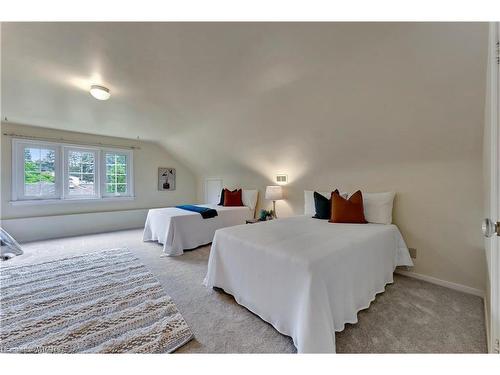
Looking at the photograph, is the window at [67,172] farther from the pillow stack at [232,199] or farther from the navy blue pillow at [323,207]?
the navy blue pillow at [323,207]

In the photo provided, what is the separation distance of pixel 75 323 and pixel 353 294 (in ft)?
7.03

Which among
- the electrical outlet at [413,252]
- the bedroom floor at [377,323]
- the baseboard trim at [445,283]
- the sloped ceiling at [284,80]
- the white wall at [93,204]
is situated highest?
the sloped ceiling at [284,80]

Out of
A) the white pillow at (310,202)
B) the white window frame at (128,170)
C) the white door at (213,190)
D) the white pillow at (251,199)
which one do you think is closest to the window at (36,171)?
the white window frame at (128,170)

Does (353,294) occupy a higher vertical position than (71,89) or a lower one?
lower

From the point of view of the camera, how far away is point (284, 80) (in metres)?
2.12

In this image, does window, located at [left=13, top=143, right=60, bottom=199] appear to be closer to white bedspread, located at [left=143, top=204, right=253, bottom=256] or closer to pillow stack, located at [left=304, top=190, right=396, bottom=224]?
white bedspread, located at [left=143, top=204, right=253, bottom=256]

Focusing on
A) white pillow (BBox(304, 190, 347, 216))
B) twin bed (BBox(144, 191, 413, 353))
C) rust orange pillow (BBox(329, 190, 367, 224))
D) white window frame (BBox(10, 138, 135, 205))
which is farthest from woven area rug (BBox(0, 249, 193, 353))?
white pillow (BBox(304, 190, 347, 216))

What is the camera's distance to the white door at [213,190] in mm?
Result: 5324

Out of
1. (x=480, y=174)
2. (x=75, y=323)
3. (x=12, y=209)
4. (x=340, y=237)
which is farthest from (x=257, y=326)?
(x=12, y=209)

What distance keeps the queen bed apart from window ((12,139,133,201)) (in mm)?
1765

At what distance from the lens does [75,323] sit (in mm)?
1615

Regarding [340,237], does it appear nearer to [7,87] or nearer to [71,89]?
[71,89]

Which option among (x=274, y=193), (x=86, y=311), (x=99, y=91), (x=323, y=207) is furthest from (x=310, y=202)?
(x=99, y=91)

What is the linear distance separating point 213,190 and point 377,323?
4441mm
